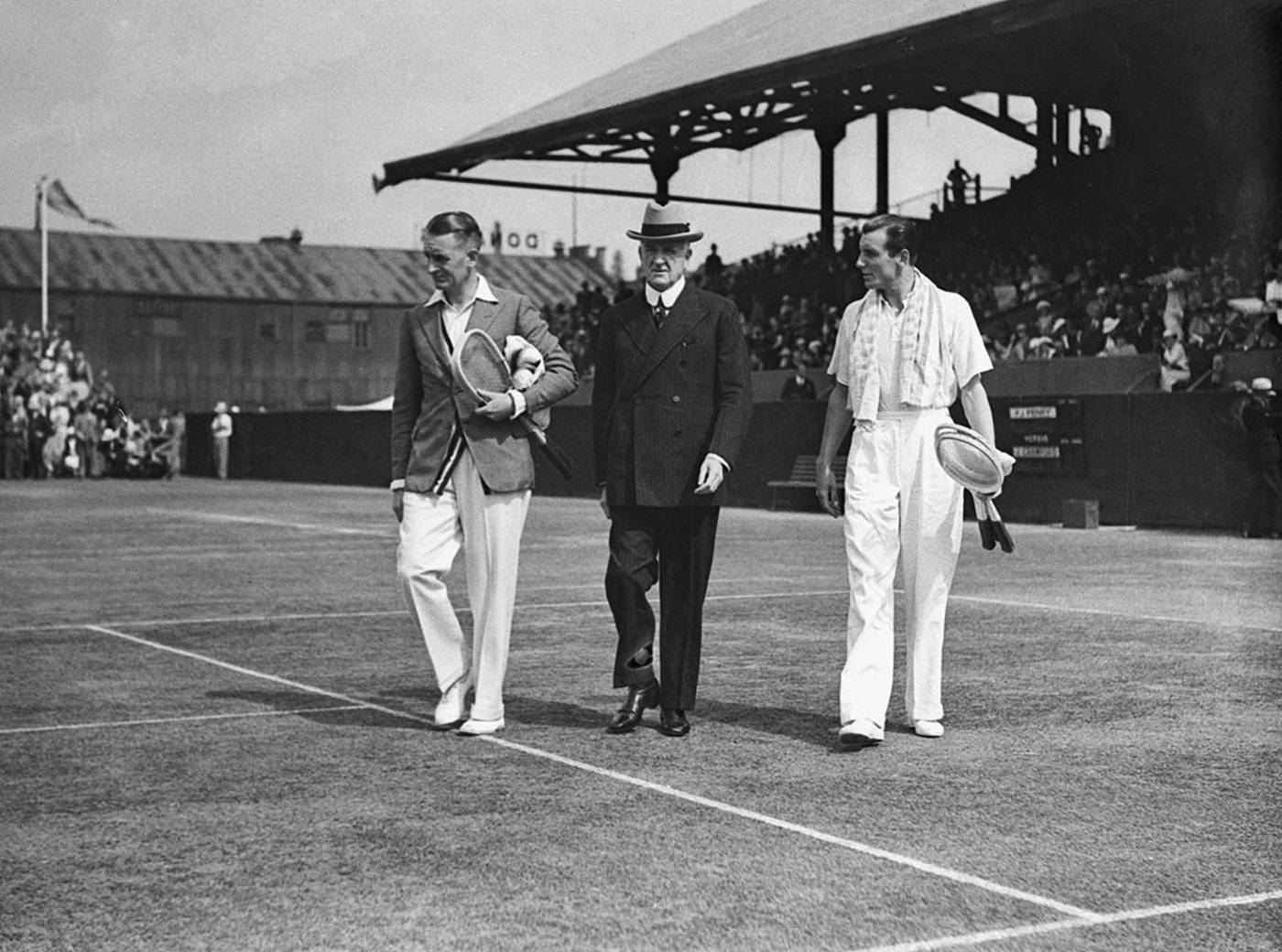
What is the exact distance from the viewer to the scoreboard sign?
24.8m

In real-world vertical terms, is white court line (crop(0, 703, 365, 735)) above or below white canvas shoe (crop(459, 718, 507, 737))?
below

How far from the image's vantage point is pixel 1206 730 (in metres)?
8.09

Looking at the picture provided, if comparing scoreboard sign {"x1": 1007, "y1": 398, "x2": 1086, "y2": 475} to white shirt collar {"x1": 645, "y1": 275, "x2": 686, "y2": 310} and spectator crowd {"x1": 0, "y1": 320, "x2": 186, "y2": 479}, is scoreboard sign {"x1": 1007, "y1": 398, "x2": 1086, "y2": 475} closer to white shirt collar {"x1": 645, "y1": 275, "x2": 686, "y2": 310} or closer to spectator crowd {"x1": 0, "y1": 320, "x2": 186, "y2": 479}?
white shirt collar {"x1": 645, "y1": 275, "x2": 686, "y2": 310}

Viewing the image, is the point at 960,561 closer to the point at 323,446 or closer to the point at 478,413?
the point at 478,413

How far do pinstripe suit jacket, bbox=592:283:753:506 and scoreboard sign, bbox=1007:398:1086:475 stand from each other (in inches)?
684

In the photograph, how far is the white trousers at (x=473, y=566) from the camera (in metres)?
7.95

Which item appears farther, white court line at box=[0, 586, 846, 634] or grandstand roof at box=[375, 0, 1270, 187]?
grandstand roof at box=[375, 0, 1270, 187]

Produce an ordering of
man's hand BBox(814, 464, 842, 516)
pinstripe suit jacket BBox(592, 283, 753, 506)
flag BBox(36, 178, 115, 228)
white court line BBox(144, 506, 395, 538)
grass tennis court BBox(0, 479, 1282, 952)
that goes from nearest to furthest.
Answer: grass tennis court BBox(0, 479, 1282, 952)
man's hand BBox(814, 464, 842, 516)
pinstripe suit jacket BBox(592, 283, 753, 506)
white court line BBox(144, 506, 395, 538)
flag BBox(36, 178, 115, 228)

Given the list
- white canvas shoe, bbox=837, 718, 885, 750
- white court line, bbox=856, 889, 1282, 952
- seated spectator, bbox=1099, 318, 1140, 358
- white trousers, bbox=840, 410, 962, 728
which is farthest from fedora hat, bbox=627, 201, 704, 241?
seated spectator, bbox=1099, 318, 1140, 358

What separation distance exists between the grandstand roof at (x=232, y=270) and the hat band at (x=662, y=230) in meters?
72.4

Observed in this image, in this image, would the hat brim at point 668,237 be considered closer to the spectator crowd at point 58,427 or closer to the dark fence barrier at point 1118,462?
the dark fence barrier at point 1118,462

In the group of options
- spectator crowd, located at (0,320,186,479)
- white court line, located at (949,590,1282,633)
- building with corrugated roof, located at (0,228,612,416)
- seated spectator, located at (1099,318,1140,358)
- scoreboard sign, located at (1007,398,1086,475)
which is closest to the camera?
white court line, located at (949,590,1282,633)

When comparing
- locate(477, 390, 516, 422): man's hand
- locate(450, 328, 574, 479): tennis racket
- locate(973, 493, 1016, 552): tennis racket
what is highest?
locate(450, 328, 574, 479): tennis racket

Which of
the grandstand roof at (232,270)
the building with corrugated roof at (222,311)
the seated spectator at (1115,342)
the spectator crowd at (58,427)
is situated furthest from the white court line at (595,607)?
the building with corrugated roof at (222,311)
